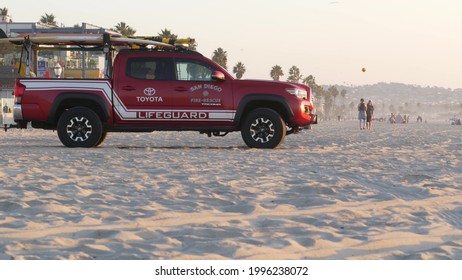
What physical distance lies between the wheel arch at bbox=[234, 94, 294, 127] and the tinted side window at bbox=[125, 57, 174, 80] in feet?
5.11

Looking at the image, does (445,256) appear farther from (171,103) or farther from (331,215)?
(171,103)

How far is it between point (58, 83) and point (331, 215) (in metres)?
9.56

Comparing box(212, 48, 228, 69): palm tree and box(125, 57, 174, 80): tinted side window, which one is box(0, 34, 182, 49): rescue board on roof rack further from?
box(212, 48, 228, 69): palm tree

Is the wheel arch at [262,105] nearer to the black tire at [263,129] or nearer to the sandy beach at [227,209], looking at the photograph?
the black tire at [263,129]

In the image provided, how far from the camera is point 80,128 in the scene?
15.8 m

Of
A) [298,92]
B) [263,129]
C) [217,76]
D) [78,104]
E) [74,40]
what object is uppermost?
[74,40]

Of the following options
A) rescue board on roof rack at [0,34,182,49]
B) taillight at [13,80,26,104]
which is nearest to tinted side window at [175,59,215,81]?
rescue board on roof rack at [0,34,182,49]

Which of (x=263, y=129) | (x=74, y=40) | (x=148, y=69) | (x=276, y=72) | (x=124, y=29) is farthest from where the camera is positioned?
(x=276, y=72)

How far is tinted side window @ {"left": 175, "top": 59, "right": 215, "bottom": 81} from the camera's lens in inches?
620

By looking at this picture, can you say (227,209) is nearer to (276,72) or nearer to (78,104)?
(78,104)

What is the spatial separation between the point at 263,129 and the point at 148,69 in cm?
264

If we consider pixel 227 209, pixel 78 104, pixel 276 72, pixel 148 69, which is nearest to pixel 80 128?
pixel 78 104
